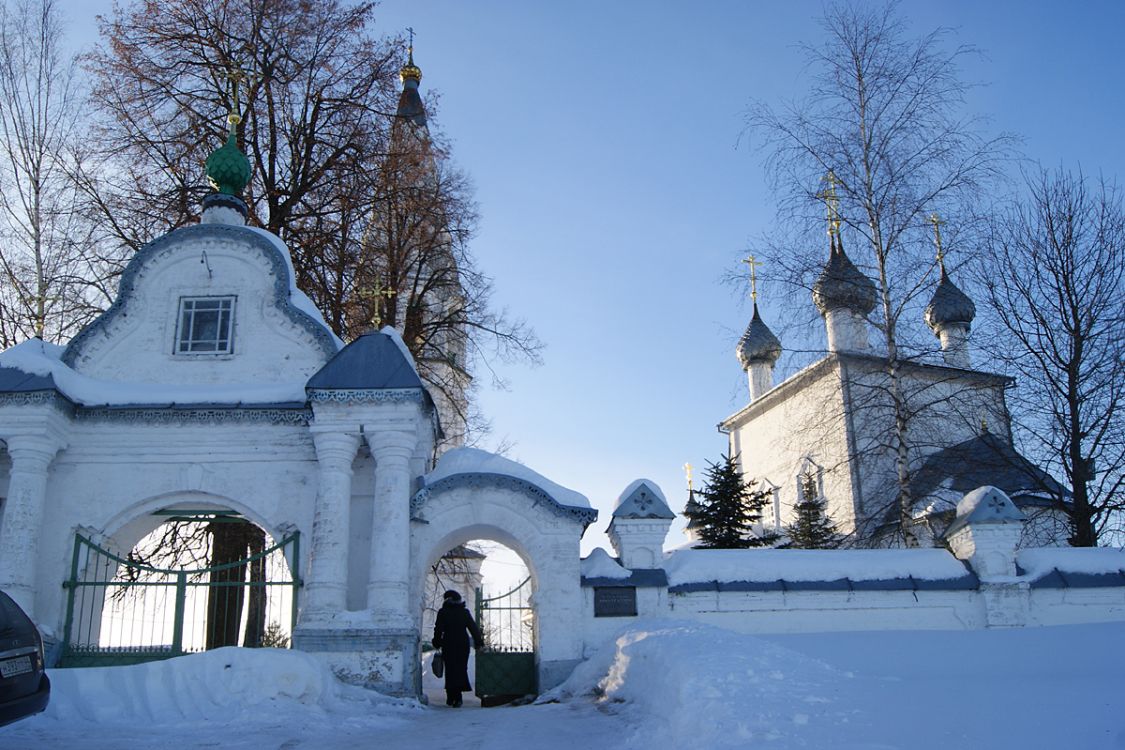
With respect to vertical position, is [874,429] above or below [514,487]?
above

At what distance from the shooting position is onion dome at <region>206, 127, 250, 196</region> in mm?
12594

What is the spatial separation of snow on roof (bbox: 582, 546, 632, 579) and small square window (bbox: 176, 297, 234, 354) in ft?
15.2

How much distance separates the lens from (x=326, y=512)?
10062mm

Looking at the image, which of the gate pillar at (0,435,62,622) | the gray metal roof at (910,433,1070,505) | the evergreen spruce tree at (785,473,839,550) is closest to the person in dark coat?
the gate pillar at (0,435,62,622)

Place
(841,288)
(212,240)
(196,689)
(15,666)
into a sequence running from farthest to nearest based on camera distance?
(841,288)
(212,240)
(196,689)
(15,666)

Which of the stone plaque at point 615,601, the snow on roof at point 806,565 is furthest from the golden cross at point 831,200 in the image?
the stone plaque at point 615,601

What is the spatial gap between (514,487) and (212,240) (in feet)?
14.8

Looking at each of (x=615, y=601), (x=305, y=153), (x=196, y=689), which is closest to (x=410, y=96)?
(x=305, y=153)

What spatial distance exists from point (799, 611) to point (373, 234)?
1000 centimetres

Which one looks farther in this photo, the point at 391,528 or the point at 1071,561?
the point at 1071,561

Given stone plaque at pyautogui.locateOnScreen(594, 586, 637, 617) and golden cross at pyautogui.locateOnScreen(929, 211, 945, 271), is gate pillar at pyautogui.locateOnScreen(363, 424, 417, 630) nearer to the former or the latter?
stone plaque at pyautogui.locateOnScreen(594, 586, 637, 617)

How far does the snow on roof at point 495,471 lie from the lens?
1088 cm

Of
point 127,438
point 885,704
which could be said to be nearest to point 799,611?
point 885,704

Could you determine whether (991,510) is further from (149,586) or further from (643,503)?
(149,586)
